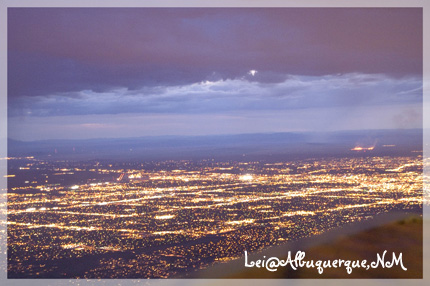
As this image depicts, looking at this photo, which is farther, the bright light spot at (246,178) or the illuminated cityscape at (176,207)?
the bright light spot at (246,178)

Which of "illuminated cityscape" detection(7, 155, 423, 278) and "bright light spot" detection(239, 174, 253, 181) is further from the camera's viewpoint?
"bright light spot" detection(239, 174, 253, 181)

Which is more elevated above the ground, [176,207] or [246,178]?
[246,178]

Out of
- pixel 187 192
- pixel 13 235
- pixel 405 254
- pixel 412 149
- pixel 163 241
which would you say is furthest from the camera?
pixel 412 149

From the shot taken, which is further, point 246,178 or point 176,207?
point 246,178

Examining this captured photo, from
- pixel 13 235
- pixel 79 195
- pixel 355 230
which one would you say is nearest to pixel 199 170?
pixel 79 195

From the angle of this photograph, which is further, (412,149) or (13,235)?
(412,149)

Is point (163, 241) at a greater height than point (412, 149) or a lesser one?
lesser

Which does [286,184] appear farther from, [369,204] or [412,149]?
[412,149]

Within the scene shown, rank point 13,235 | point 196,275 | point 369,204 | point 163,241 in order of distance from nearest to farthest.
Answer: point 196,275
point 163,241
point 13,235
point 369,204
